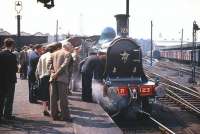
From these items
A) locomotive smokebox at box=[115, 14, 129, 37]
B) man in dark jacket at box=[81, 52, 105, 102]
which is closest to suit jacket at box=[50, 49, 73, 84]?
man in dark jacket at box=[81, 52, 105, 102]

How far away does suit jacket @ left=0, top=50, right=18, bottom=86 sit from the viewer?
869 centimetres

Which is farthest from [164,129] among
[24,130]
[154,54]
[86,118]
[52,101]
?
[154,54]

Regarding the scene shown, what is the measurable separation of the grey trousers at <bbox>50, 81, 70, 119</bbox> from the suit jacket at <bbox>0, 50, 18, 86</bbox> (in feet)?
3.05

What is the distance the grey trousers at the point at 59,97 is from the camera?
29.0 feet

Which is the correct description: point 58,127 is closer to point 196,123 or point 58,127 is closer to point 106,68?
point 106,68

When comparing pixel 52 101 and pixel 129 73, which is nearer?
pixel 52 101

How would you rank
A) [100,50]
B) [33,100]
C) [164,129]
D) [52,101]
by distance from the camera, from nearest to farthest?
[52,101] → [164,129] → [33,100] → [100,50]

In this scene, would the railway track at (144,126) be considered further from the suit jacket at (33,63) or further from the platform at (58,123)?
the suit jacket at (33,63)

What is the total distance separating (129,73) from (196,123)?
2721mm

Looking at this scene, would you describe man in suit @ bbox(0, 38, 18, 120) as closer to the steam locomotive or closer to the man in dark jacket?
the steam locomotive

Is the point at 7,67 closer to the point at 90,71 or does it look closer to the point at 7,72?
the point at 7,72

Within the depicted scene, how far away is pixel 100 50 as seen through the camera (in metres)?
14.3

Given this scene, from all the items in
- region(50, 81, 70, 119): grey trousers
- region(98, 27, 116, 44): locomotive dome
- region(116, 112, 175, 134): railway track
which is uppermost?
region(98, 27, 116, 44): locomotive dome

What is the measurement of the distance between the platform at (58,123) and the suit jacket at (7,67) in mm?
964
